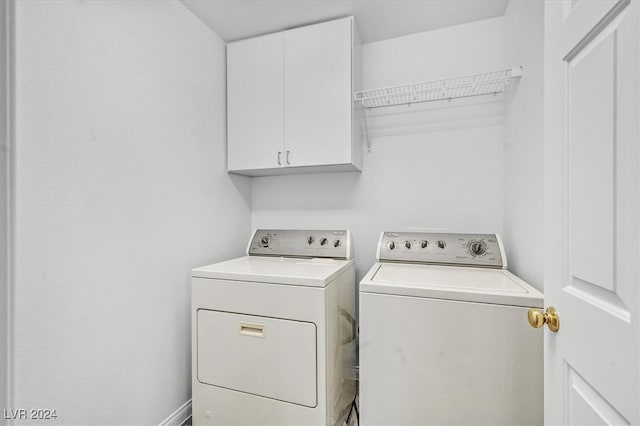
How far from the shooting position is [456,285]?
125 cm

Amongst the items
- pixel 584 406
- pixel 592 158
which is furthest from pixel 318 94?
pixel 584 406

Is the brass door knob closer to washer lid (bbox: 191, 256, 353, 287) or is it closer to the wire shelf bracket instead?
washer lid (bbox: 191, 256, 353, 287)

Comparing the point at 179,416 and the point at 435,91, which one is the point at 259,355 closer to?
the point at 179,416

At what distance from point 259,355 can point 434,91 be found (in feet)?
6.17

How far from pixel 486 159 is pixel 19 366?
2427 mm

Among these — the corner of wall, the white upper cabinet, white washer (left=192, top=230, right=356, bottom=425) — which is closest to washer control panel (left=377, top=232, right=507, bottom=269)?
white washer (left=192, top=230, right=356, bottom=425)

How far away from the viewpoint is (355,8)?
1.73 metres

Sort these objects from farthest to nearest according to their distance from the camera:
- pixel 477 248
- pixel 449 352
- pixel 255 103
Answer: pixel 255 103 → pixel 477 248 → pixel 449 352

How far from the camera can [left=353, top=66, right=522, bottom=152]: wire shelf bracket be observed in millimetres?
1758

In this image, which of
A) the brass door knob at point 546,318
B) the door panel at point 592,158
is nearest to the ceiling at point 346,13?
the door panel at point 592,158

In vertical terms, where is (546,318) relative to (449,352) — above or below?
above

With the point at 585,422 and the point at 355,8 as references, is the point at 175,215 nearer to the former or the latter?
the point at 355,8

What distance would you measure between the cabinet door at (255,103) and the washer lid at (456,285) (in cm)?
106

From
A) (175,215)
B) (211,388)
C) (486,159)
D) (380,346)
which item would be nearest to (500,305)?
(380,346)
